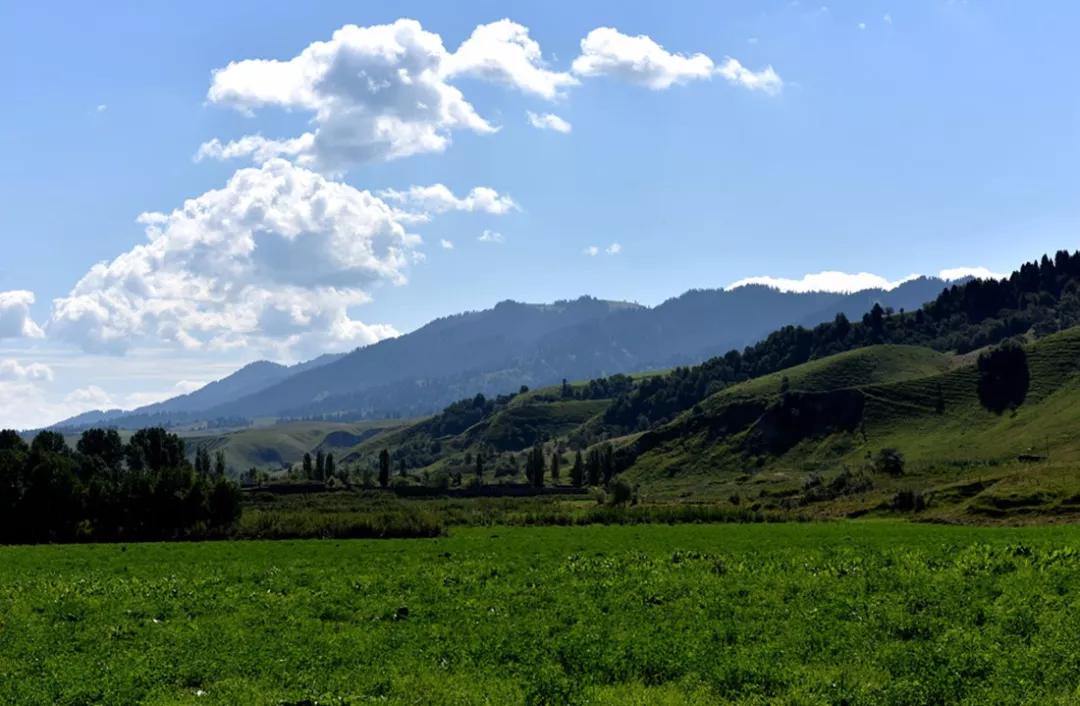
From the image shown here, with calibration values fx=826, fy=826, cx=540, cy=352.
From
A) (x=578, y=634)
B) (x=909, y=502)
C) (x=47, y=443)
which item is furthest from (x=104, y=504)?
(x=909, y=502)

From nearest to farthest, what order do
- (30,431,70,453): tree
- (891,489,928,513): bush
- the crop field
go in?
1. the crop field
2. (891,489,928,513): bush
3. (30,431,70,453): tree

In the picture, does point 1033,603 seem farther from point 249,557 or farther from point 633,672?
point 249,557

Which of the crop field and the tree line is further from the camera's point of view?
the tree line

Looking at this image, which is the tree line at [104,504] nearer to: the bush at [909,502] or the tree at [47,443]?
the tree at [47,443]

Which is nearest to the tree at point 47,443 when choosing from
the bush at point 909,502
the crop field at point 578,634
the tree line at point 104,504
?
the tree line at point 104,504

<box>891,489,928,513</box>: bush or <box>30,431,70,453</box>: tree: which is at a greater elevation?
<box>30,431,70,453</box>: tree

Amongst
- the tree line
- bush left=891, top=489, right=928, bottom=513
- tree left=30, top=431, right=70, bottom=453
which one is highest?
tree left=30, top=431, right=70, bottom=453

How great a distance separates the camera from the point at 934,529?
87125 millimetres

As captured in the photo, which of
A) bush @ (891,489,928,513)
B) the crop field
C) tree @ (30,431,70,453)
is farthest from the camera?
tree @ (30,431,70,453)

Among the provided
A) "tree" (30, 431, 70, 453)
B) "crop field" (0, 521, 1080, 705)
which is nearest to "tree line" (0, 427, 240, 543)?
"tree" (30, 431, 70, 453)

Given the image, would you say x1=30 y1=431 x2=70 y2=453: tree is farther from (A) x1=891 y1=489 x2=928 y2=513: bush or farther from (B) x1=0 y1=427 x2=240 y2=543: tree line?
(A) x1=891 y1=489 x2=928 y2=513: bush

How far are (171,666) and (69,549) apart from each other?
68434 mm

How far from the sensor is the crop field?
797 inches

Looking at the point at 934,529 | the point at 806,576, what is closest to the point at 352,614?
the point at 806,576
